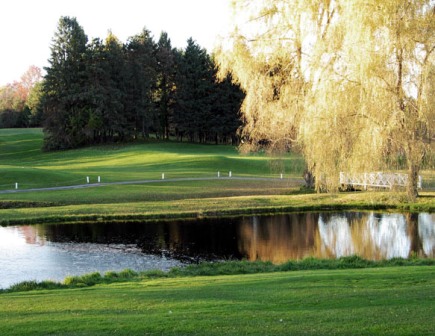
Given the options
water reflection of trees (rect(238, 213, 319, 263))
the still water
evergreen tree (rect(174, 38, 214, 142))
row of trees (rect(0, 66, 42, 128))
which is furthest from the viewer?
row of trees (rect(0, 66, 42, 128))

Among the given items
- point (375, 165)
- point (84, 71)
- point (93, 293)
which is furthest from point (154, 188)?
point (84, 71)

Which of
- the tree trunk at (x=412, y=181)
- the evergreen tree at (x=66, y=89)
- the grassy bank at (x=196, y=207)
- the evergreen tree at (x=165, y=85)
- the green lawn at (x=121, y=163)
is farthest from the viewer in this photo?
the evergreen tree at (x=165, y=85)

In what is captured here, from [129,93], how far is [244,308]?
76236 mm

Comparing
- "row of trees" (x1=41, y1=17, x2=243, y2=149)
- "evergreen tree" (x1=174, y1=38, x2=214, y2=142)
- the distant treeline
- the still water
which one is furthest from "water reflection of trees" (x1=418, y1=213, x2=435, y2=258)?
"evergreen tree" (x1=174, y1=38, x2=214, y2=142)

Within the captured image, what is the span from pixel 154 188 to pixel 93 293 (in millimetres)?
26879

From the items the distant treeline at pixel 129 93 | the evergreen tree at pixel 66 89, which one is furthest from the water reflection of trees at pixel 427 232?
the evergreen tree at pixel 66 89

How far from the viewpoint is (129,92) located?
270 feet

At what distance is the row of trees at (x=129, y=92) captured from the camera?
250ft

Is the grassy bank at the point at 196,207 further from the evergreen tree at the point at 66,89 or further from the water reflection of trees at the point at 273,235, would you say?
the evergreen tree at the point at 66,89

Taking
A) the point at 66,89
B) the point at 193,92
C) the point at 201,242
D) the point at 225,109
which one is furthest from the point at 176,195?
the point at 193,92

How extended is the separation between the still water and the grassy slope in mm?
6638

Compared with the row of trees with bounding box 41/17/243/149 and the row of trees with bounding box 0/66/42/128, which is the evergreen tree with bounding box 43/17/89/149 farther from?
the row of trees with bounding box 0/66/42/128

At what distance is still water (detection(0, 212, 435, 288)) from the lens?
18734mm

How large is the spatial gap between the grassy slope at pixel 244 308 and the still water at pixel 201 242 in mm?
6638
